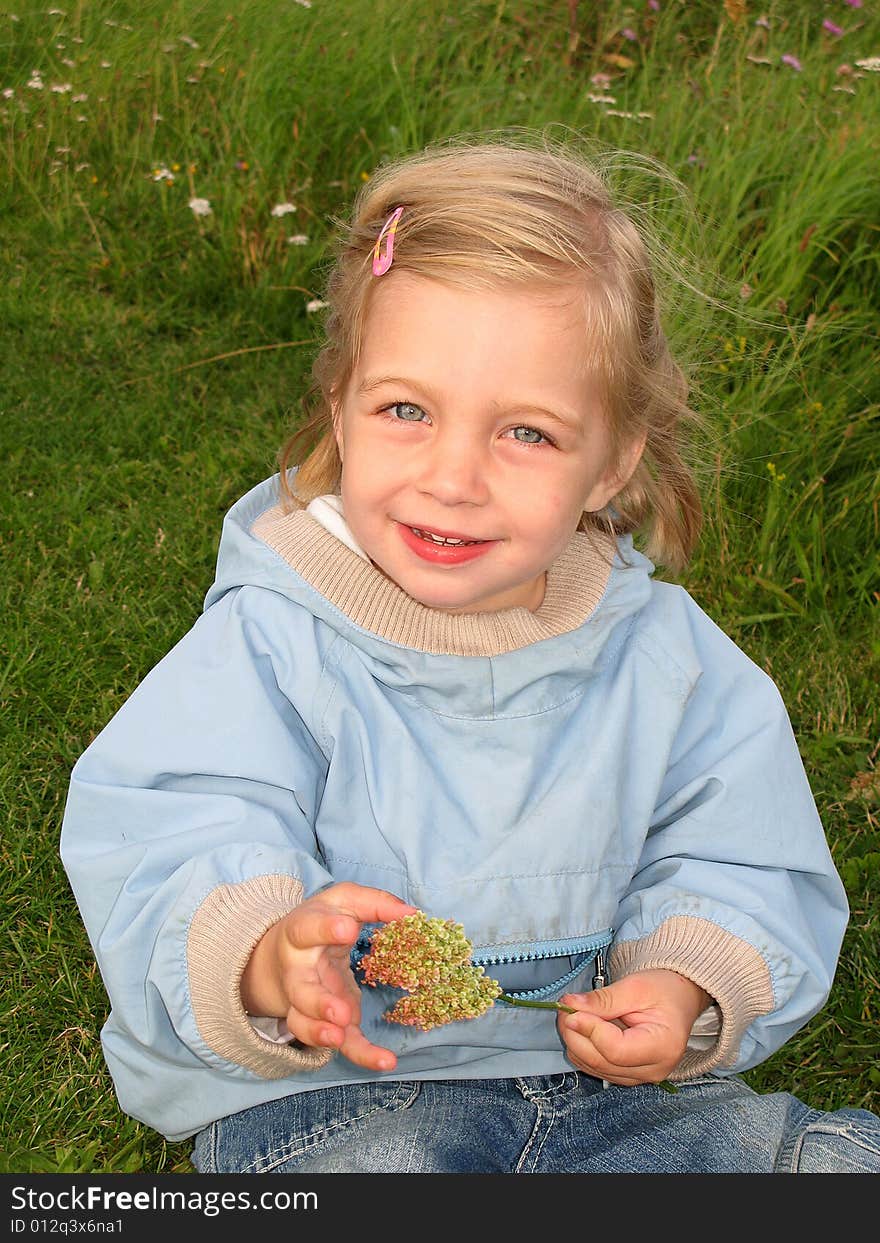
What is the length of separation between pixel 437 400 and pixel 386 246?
11.3 inches

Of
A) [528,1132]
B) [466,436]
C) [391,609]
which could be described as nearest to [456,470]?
[466,436]

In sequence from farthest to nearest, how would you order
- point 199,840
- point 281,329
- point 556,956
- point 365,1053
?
1. point 281,329
2. point 556,956
3. point 199,840
4. point 365,1053

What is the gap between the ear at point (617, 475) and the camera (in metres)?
2.22

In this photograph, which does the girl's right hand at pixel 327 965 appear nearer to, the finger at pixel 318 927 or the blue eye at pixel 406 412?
the finger at pixel 318 927

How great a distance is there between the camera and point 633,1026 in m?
1.94

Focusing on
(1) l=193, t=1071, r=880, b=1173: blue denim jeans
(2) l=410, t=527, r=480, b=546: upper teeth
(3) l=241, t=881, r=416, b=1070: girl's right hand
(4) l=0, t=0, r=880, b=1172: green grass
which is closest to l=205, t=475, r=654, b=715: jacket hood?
(2) l=410, t=527, r=480, b=546: upper teeth

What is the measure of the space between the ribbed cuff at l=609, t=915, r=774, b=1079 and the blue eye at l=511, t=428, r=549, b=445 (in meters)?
0.75

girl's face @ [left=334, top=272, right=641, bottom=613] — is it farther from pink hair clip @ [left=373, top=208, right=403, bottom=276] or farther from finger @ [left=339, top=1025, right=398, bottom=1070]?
finger @ [left=339, top=1025, right=398, bottom=1070]

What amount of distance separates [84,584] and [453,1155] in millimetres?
2036

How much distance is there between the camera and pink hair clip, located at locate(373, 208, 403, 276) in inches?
79.5

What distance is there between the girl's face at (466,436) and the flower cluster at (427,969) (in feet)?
1.79

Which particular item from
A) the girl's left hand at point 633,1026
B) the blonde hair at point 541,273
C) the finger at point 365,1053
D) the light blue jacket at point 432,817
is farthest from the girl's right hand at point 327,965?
the blonde hair at point 541,273

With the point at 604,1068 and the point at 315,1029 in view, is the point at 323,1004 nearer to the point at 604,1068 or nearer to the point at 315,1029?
the point at 315,1029

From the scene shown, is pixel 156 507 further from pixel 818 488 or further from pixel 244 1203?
pixel 244 1203
